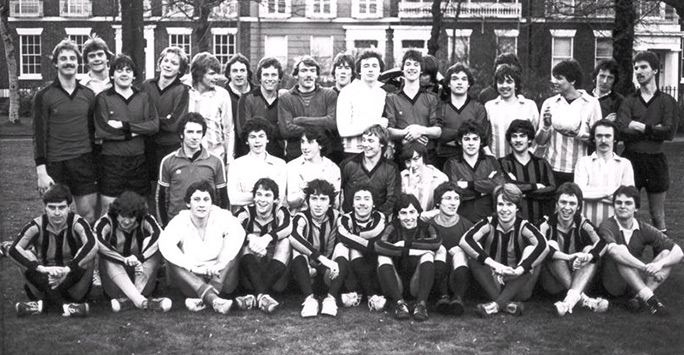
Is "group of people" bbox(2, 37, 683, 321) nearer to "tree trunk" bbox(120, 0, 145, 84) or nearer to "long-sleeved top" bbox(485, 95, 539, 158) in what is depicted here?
"long-sleeved top" bbox(485, 95, 539, 158)

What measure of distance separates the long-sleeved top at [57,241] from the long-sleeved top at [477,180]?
3.13 metres

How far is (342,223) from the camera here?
686 cm

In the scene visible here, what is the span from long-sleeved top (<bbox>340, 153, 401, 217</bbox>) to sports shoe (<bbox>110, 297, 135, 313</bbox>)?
201 cm

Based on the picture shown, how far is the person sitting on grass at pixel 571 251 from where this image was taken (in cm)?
655

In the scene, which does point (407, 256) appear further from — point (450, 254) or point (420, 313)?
point (420, 313)

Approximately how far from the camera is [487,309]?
6379 mm

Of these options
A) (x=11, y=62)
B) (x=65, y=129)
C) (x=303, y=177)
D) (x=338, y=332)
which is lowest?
(x=338, y=332)

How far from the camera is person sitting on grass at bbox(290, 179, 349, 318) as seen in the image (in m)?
6.63

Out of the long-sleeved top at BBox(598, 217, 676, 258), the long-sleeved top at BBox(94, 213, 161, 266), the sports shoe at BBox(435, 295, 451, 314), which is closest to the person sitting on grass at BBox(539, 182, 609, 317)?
the long-sleeved top at BBox(598, 217, 676, 258)

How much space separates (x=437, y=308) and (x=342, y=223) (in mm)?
1060

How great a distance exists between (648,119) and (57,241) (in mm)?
5454

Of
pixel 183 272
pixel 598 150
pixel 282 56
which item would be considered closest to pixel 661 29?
pixel 282 56

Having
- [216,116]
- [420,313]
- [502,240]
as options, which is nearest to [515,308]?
[502,240]

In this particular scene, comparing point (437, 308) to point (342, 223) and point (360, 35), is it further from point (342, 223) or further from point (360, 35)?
point (360, 35)
